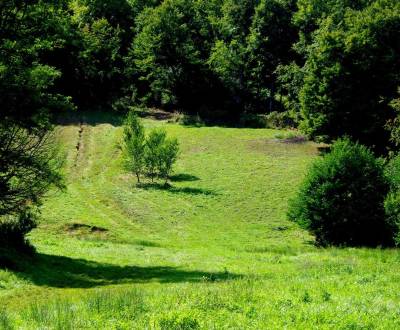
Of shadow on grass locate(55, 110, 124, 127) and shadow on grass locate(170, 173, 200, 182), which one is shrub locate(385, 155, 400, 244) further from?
shadow on grass locate(55, 110, 124, 127)

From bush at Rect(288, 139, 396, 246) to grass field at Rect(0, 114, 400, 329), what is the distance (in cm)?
221

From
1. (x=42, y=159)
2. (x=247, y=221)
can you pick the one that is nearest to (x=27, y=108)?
(x=42, y=159)

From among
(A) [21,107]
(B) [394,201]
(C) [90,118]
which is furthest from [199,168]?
(A) [21,107]

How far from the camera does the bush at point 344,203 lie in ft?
128

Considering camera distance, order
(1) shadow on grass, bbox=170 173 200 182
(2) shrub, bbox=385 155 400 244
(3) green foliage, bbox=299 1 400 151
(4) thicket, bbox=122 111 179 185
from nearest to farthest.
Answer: (2) shrub, bbox=385 155 400 244 < (4) thicket, bbox=122 111 179 185 < (1) shadow on grass, bbox=170 173 200 182 < (3) green foliage, bbox=299 1 400 151

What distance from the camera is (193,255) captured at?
32.8 meters

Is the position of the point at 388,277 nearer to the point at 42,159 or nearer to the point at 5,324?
the point at 5,324

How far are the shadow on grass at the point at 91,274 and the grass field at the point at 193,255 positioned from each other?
8 centimetres

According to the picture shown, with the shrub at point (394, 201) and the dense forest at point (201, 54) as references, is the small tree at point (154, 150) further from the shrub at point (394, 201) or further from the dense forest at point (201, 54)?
the shrub at point (394, 201)

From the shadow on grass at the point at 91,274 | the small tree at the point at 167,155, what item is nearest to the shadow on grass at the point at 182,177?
the small tree at the point at 167,155

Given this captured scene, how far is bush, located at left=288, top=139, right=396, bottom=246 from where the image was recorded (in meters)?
39.1

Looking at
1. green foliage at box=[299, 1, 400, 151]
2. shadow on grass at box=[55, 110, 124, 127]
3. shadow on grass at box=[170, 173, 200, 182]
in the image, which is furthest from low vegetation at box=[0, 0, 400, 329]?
shadow on grass at box=[55, 110, 124, 127]

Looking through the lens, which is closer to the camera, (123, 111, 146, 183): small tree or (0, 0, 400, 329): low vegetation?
(0, 0, 400, 329): low vegetation

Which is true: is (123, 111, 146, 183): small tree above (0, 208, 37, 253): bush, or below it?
above
